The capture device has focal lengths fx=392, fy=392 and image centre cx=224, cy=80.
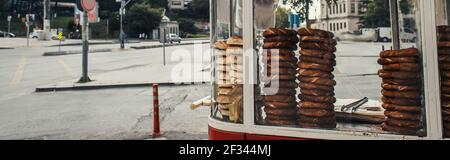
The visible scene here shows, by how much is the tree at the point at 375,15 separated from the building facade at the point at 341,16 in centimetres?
5

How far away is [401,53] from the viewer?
8.91 ft

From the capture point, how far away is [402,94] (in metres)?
2.73

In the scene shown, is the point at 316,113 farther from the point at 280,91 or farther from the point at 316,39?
the point at 316,39

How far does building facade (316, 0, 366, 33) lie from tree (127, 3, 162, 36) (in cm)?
6607

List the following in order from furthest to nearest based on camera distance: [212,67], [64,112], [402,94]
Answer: [64,112] < [212,67] < [402,94]

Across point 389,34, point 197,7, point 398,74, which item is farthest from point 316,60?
point 197,7

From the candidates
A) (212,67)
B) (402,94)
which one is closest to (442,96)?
(402,94)

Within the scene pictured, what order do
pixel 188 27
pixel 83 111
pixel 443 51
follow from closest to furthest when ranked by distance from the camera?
pixel 443 51, pixel 83 111, pixel 188 27

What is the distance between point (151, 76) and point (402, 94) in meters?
12.7

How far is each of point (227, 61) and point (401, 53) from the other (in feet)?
4.41

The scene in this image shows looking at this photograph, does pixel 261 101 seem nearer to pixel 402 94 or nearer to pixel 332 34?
pixel 332 34

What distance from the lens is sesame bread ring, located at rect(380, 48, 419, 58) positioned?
2646mm

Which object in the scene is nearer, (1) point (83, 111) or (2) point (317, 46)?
Result: (2) point (317, 46)
